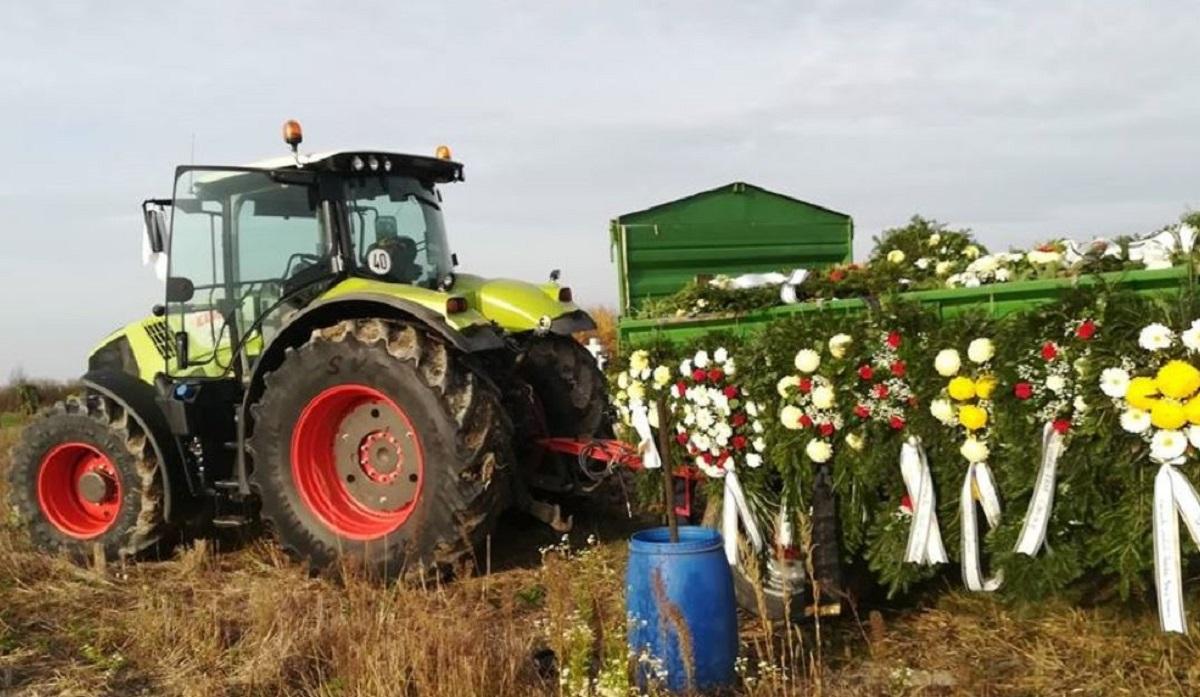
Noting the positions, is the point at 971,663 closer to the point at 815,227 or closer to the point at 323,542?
the point at 323,542

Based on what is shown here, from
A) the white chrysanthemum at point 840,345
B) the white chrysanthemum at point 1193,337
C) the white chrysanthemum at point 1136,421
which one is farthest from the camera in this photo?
the white chrysanthemum at point 840,345

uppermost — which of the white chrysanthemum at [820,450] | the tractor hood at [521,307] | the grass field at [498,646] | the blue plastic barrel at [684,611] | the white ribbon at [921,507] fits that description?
the tractor hood at [521,307]

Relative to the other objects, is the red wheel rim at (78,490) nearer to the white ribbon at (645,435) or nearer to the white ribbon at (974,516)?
the white ribbon at (645,435)

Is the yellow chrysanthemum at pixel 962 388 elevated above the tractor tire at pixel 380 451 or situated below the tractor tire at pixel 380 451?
above

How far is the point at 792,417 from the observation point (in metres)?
4.11

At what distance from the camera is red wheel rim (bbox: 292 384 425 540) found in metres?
5.68

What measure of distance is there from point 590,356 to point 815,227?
239 cm

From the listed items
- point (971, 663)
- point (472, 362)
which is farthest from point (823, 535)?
point (472, 362)

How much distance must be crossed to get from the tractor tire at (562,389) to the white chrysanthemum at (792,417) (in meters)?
2.35

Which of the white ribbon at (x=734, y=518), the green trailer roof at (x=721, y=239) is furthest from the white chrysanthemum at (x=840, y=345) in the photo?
the green trailer roof at (x=721, y=239)

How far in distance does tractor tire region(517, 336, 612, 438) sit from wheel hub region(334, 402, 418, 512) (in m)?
0.94

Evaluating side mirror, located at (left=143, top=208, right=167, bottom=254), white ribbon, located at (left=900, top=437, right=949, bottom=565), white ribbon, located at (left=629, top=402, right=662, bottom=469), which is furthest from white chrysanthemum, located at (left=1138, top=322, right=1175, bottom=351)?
side mirror, located at (left=143, top=208, right=167, bottom=254)

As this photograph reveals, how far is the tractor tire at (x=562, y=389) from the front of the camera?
641 cm

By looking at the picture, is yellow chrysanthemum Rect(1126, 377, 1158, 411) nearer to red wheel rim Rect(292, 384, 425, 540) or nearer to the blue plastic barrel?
the blue plastic barrel
